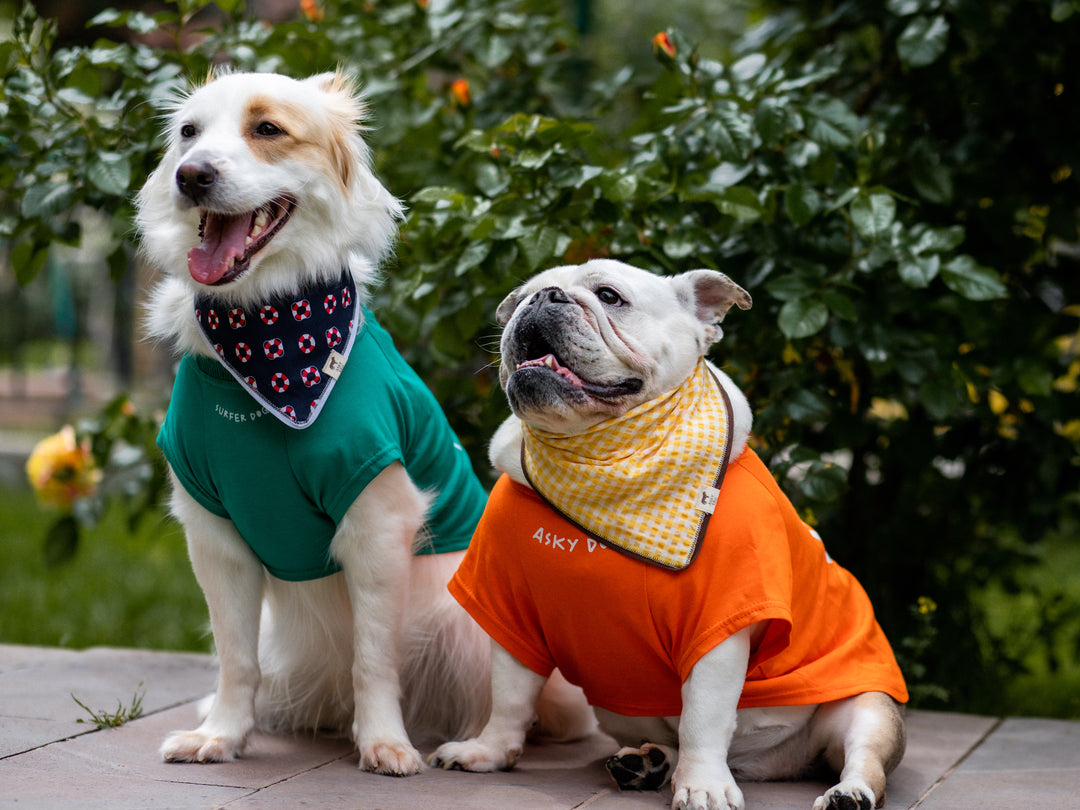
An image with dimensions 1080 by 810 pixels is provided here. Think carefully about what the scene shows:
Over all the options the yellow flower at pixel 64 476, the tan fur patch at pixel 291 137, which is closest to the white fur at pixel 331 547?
the tan fur patch at pixel 291 137

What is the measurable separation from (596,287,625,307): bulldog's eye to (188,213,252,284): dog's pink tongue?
2.89 feet

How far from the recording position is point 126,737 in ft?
10.2

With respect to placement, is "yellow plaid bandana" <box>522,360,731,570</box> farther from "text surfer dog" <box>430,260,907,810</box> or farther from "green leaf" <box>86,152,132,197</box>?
"green leaf" <box>86,152,132,197</box>

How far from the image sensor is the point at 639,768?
2770 mm

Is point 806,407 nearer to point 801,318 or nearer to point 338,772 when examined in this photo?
point 801,318

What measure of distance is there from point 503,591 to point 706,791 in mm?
682

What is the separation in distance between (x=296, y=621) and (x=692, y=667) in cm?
123

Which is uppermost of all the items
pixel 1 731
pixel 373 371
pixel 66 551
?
pixel 373 371

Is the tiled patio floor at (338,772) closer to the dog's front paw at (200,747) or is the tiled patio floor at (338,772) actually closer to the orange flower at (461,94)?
the dog's front paw at (200,747)

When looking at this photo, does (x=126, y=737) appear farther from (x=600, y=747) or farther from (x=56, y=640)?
(x=56, y=640)

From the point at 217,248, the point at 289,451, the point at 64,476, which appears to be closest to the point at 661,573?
the point at 289,451

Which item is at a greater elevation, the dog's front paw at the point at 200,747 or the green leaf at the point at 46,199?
the green leaf at the point at 46,199

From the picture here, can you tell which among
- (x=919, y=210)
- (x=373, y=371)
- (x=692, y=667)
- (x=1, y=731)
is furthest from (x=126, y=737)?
(x=919, y=210)

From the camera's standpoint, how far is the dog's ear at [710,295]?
110 inches
